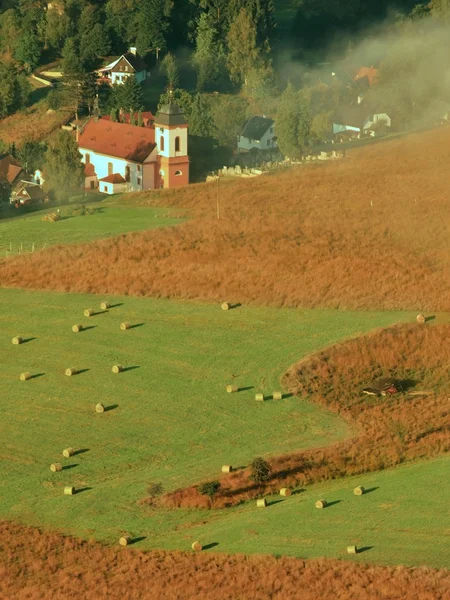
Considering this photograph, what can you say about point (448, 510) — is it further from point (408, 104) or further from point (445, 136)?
point (408, 104)

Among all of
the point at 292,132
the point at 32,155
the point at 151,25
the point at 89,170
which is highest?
the point at 151,25

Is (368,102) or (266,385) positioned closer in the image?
(266,385)

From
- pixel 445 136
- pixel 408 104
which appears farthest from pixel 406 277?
pixel 408 104

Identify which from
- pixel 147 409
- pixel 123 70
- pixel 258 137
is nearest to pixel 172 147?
pixel 258 137

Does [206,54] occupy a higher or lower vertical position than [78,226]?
higher

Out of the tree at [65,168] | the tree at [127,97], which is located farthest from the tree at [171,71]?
the tree at [65,168]

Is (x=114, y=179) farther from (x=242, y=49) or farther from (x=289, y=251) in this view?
(x=242, y=49)

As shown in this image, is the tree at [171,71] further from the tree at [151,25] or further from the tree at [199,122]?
the tree at [199,122]
